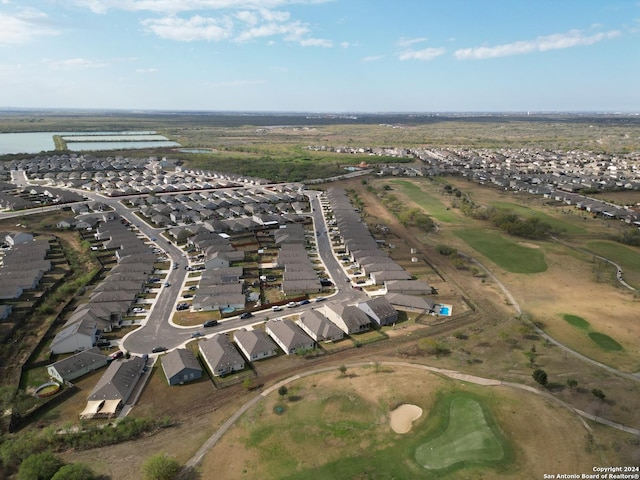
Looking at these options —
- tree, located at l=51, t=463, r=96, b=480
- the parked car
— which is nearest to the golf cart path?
tree, located at l=51, t=463, r=96, b=480

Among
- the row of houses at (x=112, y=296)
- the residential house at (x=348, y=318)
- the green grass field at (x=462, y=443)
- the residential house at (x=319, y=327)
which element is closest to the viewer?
the green grass field at (x=462, y=443)

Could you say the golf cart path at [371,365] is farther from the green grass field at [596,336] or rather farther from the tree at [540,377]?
the green grass field at [596,336]

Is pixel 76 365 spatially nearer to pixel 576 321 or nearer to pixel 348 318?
pixel 348 318

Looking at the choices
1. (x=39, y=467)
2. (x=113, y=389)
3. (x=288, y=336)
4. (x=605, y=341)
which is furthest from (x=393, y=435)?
(x=605, y=341)

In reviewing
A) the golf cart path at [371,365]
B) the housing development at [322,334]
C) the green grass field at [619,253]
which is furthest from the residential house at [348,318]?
→ the green grass field at [619,253]

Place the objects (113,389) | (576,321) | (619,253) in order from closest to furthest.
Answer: (113,389)
(576,321)
(619,253)

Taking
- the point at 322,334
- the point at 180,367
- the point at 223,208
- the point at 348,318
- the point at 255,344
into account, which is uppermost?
the point at 223,208

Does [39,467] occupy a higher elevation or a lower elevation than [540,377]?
lower
